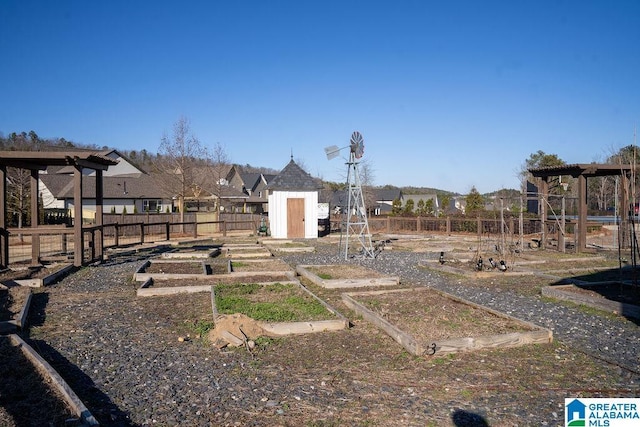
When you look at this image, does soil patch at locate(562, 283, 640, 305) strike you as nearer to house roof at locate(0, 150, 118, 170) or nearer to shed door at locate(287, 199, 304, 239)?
house roof at locate(0, 150, 118, 170)

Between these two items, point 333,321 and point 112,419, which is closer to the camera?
point 112,419

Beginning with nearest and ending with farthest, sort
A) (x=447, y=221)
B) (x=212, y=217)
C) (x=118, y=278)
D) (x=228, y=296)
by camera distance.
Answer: (x=228, y=296)
(x=118, y=278)
(x=447, y=221)
(x=212, y=217)

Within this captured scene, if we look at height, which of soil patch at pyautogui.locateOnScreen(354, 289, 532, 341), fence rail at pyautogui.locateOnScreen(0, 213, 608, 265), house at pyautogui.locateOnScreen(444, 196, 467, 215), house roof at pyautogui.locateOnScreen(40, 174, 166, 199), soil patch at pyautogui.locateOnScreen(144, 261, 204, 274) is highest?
house roof at pyautogui.locateOnScreen(40, 174, 166, 199)

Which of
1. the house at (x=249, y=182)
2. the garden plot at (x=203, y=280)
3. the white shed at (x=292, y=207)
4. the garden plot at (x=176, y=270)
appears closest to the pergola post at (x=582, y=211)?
the garden plot at (x=203, y=280)

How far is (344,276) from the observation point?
38.1ft

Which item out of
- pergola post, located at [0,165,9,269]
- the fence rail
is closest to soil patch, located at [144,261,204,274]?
pergola post, located at [0,165,9,269]

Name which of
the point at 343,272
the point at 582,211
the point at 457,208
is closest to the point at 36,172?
the point at 343,272

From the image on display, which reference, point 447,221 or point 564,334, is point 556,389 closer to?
point 564,334

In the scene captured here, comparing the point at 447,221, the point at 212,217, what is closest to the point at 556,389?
the point at 447,221

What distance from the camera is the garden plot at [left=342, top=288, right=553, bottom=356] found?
6.00 m

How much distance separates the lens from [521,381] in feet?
16.2

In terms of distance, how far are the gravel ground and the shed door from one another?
1679 cm

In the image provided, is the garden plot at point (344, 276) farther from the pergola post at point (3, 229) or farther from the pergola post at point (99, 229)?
the pergola post at point (3, 229)

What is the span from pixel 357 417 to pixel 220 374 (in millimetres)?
1753
